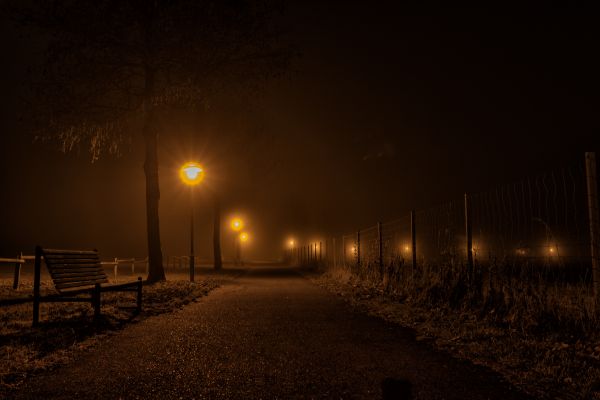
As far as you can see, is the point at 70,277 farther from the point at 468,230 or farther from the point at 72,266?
the point at 468,230

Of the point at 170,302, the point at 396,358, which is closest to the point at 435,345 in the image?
the point at 396,358

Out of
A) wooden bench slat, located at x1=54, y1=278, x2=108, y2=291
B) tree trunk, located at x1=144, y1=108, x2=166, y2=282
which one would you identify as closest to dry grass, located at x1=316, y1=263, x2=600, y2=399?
wooden bench slat, located at x1=54, y1=278, x2=108, y2=291

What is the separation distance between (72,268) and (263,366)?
4186mm

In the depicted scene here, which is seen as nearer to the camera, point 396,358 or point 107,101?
point 396,358

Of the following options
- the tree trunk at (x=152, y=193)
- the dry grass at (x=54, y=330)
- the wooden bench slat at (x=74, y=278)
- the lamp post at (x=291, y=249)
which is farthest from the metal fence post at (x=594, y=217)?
the lamp post at (x=291, y=249)

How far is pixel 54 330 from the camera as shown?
6273 mm

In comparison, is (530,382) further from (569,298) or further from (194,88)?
(194,88)

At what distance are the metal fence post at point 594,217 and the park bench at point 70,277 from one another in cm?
662

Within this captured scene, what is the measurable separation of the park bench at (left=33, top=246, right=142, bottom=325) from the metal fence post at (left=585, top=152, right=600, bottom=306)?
662cm

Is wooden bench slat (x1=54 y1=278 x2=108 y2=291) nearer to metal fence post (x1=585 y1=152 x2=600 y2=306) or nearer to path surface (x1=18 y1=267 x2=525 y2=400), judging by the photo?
path surface (x1=18 y1=267 x2=525 y2=400)

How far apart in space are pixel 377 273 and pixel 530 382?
9.44 meters

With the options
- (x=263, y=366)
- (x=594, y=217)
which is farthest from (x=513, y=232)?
(x=263, y=366)

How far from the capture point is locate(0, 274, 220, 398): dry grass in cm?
451

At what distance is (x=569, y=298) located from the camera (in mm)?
6109
